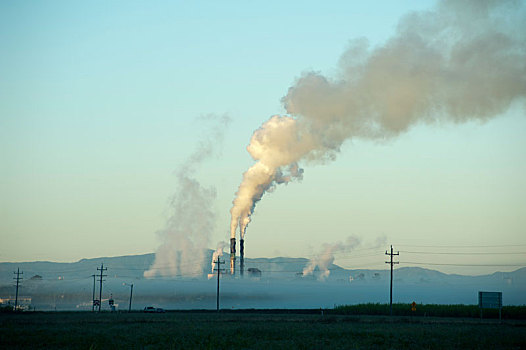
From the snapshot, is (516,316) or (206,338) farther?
(516,316)

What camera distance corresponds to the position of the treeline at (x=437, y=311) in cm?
11731

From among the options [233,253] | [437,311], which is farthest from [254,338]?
[233,253]

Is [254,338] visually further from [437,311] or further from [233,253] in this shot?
[233,253]

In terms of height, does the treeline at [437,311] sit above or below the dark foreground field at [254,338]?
below

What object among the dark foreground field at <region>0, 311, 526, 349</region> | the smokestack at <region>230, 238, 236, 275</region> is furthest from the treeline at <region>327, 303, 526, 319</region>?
the smokestack at <region>230, 238, 236, 275</region>

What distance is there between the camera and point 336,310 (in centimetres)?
13600

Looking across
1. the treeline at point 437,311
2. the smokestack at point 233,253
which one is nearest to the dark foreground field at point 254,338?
the treeline at point 437,311

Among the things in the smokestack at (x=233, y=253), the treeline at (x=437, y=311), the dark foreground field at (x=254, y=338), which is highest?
the smokestack at (x=233, y=253)

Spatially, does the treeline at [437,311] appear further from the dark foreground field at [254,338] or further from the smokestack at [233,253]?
the smokestack at [233,253]

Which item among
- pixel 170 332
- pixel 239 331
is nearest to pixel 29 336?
pixel 170 332

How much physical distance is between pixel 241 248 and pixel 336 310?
51616mm

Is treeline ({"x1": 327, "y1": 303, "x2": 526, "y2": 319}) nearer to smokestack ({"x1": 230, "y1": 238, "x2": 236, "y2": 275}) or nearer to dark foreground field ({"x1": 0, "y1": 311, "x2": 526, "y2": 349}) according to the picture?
dark foreground field ({"x1": 0, "y1": 311, "x2": 526, "y2": 349})

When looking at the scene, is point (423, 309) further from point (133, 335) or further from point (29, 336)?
point (29, 336)

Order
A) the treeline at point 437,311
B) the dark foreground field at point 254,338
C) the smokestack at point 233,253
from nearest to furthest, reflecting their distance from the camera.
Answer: the dark foreground field at point 254,338 → the treeline at point 437,311 → the smokestack at point 233,253
